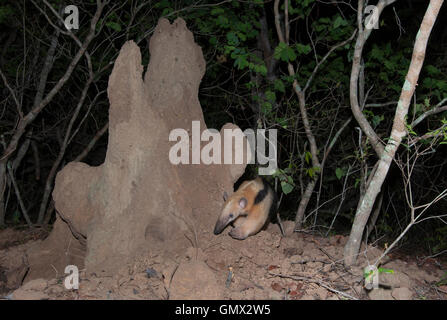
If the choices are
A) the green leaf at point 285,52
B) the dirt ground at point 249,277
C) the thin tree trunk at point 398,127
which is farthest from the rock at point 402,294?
the green leaf at point 285,52

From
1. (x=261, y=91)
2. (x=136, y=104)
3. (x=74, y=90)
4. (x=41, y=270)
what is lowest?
(x=41, y=270)

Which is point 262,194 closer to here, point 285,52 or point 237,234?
point 237,234

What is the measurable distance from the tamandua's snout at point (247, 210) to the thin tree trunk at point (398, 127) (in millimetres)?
1138

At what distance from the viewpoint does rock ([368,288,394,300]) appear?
3.72m

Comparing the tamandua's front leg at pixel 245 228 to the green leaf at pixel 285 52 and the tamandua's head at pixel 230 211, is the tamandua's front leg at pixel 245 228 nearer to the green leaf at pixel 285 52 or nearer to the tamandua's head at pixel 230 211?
the tamandua's head at pixel 230 211

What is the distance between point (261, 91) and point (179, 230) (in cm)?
415

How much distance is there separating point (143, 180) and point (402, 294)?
2763 mm

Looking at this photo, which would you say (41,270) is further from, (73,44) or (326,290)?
(73,44)

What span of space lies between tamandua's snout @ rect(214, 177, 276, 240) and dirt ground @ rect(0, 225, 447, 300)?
117 millimetres

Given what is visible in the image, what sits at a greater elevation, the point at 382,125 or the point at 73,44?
the point at 73,44

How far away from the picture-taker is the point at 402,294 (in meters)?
3.70

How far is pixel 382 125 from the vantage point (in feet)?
26.3

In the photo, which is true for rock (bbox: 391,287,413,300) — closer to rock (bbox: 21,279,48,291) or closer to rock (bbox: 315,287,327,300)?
rock (bbox: 315,287,327,300)
